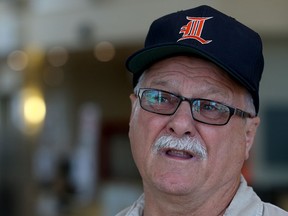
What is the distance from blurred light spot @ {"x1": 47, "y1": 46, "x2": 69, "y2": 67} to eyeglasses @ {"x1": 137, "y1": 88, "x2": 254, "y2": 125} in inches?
302

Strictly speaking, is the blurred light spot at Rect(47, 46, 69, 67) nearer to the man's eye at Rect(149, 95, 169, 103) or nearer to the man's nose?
the man's eye at Rect(149, 95, 169, 103)

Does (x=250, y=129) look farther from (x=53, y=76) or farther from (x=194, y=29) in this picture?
(x=53, y=76)

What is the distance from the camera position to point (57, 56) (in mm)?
10141

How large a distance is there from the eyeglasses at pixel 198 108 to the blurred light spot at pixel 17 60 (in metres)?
8.14

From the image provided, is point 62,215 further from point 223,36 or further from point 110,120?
point 223,36

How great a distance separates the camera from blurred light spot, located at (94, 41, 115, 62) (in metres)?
8.93

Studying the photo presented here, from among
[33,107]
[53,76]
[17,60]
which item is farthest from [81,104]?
[17,60]

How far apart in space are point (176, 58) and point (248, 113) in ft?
0.86

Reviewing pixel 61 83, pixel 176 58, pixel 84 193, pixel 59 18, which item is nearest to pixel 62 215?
pixel 84 193

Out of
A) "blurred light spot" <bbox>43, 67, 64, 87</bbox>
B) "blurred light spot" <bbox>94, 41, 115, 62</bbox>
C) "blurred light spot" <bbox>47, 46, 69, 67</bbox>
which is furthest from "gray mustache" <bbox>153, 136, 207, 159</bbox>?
"blurred light spot" <bbox>43, 67, 64, 87</bbox>

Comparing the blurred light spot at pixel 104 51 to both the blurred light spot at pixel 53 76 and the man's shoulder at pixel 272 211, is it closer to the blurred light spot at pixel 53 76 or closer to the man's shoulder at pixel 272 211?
the blurred light spot at pixel 53 76

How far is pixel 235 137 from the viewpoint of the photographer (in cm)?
176

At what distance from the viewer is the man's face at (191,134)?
1694mm

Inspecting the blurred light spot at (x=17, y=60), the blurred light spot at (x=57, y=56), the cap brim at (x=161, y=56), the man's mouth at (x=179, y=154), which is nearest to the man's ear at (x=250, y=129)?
the cap brim at (x=161, y=56)
